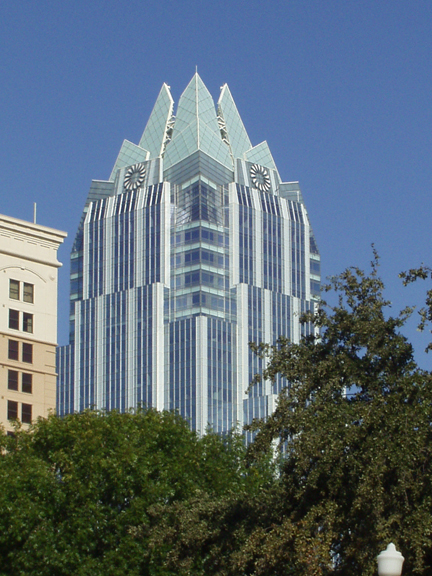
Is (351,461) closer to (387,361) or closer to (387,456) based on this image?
(387,456)

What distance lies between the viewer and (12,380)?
287 feet

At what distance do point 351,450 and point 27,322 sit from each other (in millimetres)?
51287

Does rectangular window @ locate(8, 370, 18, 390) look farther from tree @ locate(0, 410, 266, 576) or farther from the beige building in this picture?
tree @ locate(0, 410, 266, 576)

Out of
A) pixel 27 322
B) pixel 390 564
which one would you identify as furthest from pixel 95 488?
pixel 390 564

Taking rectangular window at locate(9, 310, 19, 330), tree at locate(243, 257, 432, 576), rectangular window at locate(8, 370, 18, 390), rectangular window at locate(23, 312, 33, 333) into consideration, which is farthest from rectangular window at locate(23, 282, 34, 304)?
tree at locate(243, 257, 432, 576)

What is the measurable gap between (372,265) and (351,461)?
31.5 feet

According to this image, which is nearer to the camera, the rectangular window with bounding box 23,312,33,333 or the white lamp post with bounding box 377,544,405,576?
the white lamp post with bounding box 377,544,405,576

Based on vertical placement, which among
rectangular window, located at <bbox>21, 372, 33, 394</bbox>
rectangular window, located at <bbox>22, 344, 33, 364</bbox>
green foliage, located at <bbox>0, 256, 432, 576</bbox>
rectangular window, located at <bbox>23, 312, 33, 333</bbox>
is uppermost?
rectangular window, located at <bbox>23, 312, 33, 333</bbox>

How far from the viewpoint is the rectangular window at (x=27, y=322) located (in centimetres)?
8981

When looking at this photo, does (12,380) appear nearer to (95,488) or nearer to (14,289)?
(14,289)

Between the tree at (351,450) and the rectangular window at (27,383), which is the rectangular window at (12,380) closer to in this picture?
the rectangular window at (27,383)

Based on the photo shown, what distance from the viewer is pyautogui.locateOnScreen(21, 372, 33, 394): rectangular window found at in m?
87.9

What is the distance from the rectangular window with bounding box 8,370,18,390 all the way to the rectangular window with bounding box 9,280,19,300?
5.94 metres

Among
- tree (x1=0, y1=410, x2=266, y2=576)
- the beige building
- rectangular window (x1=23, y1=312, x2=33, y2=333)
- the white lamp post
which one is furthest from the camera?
rectangular window (x1=23, y1=312, x2=33, y2=333)
